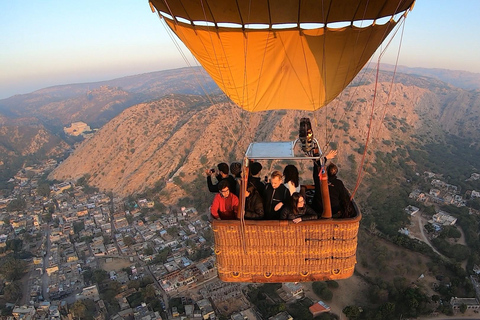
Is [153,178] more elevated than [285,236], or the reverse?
[285,236]

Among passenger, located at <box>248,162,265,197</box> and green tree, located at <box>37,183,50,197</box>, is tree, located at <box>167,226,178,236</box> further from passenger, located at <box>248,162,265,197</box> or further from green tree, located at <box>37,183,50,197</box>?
passenger, located at <box>248,162,265,197</box>

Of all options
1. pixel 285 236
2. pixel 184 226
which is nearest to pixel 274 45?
pixel 285 236

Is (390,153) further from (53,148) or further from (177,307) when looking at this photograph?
(53,148)

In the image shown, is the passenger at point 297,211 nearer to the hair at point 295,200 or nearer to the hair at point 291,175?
the hair at point 295,200

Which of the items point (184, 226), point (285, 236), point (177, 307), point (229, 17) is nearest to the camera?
point (285, 236)

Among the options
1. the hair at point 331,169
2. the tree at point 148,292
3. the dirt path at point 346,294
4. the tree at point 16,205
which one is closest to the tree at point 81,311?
the tree at point 148,292

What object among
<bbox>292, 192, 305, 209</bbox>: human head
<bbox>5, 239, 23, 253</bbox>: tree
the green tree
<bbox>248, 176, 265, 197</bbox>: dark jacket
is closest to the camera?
<bbox>292, 192, 305, 209</bbox>: human head

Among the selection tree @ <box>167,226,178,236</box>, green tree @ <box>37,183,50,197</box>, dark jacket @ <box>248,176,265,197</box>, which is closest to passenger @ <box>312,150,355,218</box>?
dark jacket @ <box>248,176,265,197</box>

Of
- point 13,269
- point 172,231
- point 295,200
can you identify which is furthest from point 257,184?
point 13,269
